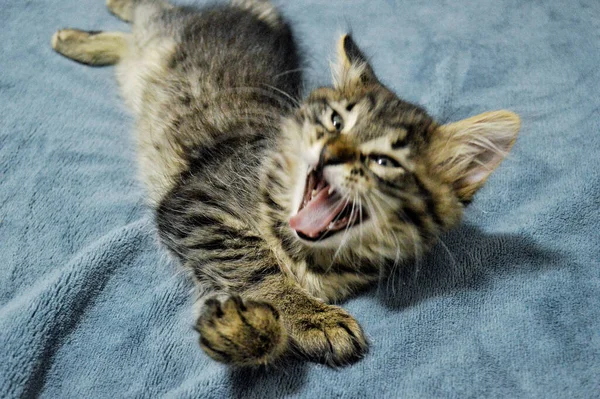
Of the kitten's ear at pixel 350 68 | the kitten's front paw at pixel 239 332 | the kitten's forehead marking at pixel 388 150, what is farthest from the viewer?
the kitten's ear at pixel 350 68

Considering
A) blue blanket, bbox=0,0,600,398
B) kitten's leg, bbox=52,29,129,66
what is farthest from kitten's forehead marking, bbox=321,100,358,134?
kitten's leg, bbox=52,29,129,66

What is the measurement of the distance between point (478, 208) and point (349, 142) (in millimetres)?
557

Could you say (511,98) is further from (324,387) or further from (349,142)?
(324,387)

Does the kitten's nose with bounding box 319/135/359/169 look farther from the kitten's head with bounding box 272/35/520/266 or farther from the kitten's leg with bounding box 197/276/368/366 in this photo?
the kitten's leg with bounding box 197/276/368/366

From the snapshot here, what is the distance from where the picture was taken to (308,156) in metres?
1.06

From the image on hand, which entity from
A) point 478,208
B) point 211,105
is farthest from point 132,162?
point 478,208

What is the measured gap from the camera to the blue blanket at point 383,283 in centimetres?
98

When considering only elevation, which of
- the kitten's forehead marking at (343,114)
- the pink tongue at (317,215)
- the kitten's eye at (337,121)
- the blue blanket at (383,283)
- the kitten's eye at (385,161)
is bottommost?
the blue blanket at (383,283)

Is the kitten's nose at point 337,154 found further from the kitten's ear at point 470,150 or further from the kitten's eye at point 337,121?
the kitten's ear at point 470,150

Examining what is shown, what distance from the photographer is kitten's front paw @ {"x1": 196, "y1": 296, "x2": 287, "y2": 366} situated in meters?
0.92

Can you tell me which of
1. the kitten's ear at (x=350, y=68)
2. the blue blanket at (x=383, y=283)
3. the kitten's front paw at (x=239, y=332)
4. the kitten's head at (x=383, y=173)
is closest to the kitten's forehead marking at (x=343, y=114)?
the kitten's head at (x=383, y=173)

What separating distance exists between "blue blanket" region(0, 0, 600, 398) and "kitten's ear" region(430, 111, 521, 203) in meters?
0.17

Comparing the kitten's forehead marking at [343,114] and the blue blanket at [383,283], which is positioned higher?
the kitten's forehead marking at [343,114]

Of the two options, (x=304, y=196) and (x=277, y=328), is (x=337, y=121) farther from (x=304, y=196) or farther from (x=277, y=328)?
(x=277, y=328)
